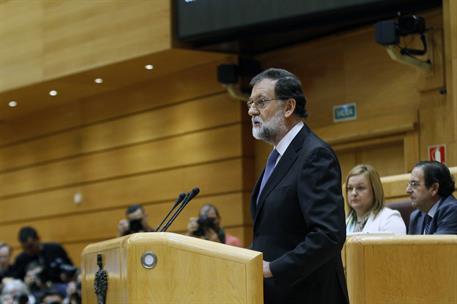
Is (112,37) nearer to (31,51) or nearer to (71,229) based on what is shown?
(31,51)

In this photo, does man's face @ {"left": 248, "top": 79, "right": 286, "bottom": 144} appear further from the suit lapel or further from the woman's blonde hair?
the woman's blonde hair

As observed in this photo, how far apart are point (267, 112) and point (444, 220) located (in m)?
1.67

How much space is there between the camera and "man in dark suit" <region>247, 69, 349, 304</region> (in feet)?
11.2

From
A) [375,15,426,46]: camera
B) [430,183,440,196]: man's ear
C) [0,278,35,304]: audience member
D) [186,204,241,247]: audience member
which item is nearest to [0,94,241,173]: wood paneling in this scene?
[375,15,426,46]: camera

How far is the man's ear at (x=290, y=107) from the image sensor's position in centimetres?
368

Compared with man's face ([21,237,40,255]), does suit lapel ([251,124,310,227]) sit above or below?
above

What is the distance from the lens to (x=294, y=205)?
11.6 feet

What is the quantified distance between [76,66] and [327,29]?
2873 millimetres

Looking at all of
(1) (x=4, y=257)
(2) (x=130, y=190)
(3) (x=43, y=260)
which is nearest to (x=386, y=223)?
(3) (x=43, y=260)

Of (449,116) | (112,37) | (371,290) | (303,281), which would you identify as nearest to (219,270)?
(303,281)

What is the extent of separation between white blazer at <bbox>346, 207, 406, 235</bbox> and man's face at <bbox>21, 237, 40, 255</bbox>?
4.71 metres

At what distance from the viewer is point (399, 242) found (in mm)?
4035

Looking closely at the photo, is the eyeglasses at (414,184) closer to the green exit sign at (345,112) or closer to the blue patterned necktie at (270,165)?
the blue patterned necktie at (270,165)

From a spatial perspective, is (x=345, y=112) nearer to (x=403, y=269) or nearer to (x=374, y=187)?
(x=374, y=187)
